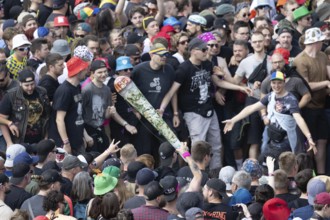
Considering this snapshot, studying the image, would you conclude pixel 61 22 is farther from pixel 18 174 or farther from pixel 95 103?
pixel 18 174

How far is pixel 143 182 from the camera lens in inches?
570

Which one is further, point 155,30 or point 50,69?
point 155,30

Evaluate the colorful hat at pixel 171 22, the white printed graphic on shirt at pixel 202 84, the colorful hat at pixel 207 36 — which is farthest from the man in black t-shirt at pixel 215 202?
the colorful hat at pixel 171 22

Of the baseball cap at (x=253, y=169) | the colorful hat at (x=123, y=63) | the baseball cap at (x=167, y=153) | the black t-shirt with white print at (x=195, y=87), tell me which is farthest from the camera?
the black t-shirt with white print at (x=195, y=87)

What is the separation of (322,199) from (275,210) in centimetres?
61

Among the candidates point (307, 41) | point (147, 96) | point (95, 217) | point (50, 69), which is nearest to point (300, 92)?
point (307, 41)

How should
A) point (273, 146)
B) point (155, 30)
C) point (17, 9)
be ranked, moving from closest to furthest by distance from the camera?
point (273, 146), point (155, 30), point (17, 9)

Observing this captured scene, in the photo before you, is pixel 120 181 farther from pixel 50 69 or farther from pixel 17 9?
pixel 17 9

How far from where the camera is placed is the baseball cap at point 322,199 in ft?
Result: 45.0

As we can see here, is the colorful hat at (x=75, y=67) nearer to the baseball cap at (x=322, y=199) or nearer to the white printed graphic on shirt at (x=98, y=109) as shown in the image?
the white printed graphic on shirt at (x=98, y=109)

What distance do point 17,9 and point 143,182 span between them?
891 cm

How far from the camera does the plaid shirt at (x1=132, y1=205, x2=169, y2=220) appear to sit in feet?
45.5

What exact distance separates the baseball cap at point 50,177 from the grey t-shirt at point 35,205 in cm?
19

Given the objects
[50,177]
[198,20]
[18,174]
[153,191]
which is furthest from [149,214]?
[198,20]
